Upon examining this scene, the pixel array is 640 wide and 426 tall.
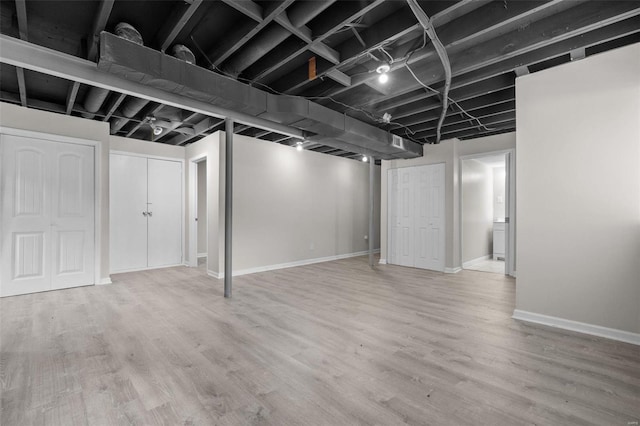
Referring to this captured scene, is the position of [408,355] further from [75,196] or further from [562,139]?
[75,196]

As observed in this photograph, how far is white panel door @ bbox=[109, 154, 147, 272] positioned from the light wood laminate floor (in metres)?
1.77

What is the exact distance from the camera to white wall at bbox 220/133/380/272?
559 centimetres

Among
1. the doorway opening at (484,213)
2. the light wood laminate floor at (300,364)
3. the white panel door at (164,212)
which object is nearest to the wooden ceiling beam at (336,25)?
the light wood laminate floor at (300,364)

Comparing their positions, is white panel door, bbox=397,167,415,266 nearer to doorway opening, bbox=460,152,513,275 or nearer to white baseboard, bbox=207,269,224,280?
doorway opening, bbox=460,152,513,275

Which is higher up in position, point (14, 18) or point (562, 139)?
point (14, 18)

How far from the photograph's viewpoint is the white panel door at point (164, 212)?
6.05 meters

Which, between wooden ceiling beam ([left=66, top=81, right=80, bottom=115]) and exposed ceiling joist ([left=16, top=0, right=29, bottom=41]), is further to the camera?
wooden ceiling beam ([left=66, top=81, right=80, bottom=115])

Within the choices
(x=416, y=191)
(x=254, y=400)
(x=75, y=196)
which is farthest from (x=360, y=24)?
(x=75, y=196)

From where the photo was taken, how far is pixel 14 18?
2.73 m

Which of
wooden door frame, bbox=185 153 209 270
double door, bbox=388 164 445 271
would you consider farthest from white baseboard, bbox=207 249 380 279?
double door, bbox=388 164 445 271

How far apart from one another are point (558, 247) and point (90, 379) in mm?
4337

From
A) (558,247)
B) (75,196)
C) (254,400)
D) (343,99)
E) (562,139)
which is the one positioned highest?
(343,99)

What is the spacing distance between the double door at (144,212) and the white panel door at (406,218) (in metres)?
5.01

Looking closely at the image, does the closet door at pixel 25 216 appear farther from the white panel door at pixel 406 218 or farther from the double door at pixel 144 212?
the white panel door at pixel 406 218
